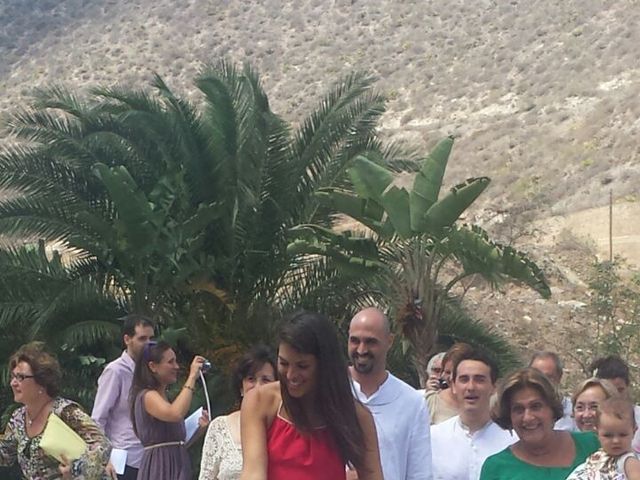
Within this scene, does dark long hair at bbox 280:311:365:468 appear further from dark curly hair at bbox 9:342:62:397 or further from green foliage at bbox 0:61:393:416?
green foliage at bbox 0:61:393:416

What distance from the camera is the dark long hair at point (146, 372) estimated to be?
663 cm

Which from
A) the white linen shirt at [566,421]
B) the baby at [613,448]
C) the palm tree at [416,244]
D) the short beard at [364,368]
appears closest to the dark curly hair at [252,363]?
the short beard at [364,368]

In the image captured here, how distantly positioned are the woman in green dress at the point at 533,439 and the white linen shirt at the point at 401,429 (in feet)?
1.21

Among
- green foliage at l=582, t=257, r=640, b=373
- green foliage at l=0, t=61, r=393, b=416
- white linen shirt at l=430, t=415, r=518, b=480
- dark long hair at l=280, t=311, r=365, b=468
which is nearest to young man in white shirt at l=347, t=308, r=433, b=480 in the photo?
white linen shirt at l=430, t=415, r=518, b=480

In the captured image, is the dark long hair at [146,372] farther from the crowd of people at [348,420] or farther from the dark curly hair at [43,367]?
the dark curly hair at [43,367]

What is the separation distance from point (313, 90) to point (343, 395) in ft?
121

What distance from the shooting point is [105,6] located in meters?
50.3

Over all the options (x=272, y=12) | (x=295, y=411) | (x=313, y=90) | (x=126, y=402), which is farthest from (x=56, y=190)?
(x=272, y=12)

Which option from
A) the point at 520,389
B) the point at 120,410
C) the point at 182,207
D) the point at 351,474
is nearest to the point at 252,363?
the point at 520,389

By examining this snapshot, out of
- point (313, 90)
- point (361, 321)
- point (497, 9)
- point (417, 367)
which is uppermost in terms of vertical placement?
point (497, 9)

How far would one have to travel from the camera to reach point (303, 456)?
3773 millimetres

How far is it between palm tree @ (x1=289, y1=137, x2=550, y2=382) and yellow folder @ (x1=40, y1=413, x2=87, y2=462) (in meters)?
5.92

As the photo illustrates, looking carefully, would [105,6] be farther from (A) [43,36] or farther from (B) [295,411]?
(B) [295,411]

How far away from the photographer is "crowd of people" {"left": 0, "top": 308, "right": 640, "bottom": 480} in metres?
3.79
